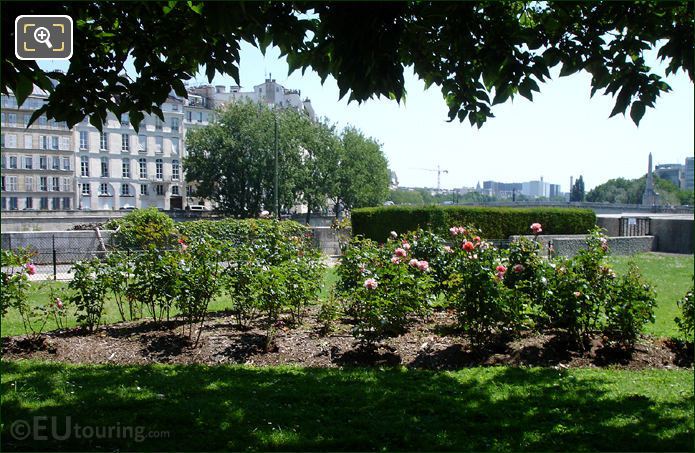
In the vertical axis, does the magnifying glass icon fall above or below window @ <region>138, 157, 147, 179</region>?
below

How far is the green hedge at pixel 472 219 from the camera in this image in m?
24.0

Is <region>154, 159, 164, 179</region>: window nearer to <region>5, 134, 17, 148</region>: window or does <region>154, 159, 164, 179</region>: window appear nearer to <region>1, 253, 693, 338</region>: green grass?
<region>5, 134, 17, 148</region>: window

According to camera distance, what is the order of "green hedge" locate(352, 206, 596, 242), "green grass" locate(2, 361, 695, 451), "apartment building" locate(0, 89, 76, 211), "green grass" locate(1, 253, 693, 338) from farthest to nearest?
"apartment building" locate(0, 89, 76, 211)
"green hedge" locate(352, 206, 596, 242)
"green grass" locate(1, 253, 693, 338)
"green grass" locate(2, 361, 695, 451)

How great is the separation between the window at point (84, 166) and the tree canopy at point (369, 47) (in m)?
73.9

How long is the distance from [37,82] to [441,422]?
3.98m

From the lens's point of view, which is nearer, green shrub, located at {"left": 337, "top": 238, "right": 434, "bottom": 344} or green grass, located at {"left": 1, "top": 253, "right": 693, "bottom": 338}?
green shrub, located at {"left": 337, "top": 238, "right": 434, "bottom": 344}

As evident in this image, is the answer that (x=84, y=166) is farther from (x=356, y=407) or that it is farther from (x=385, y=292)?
(x=356, y=407)

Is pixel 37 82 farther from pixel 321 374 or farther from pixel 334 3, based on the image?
pixel 321 374

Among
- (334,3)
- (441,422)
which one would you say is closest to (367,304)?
(441,422)

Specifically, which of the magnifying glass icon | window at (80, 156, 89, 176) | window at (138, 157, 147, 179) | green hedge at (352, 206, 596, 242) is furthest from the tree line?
the magnifying glass icon

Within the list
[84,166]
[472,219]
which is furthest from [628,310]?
[84,166]

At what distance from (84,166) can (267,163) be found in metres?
34.4

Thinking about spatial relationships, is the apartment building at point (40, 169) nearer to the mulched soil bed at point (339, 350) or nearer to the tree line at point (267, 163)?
the tree line at point (267, 163)

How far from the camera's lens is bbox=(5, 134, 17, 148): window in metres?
55.5
